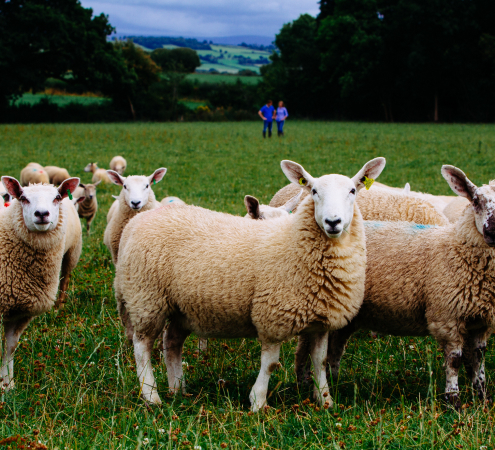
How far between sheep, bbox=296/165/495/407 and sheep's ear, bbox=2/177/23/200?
248 cm

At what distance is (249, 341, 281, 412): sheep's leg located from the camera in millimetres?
3106

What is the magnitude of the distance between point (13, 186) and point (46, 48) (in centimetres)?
3654

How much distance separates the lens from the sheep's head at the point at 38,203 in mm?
3836

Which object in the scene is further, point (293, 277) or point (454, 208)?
point (454, 208)

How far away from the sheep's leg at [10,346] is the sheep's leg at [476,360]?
10.0 ft

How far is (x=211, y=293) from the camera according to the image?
10.9ft

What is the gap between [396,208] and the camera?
16.1 ft

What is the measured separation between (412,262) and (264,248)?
40.0 inches

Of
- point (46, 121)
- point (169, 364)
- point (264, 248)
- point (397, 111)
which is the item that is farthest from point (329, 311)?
point (397, 111)

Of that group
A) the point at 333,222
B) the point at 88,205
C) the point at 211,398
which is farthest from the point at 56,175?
the point at 333,222

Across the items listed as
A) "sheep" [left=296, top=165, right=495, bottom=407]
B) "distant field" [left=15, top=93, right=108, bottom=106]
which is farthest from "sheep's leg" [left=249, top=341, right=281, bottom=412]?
"distant field" [left=15, top=93, right=108, bottom=106]

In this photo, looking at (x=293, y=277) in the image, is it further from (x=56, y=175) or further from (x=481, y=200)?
(x=56, y=175)

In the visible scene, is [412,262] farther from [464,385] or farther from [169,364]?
[169,364]

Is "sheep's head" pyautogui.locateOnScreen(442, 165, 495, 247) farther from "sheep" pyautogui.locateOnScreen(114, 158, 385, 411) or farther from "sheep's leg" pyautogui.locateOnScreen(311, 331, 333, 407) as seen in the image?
"sheep's leg" pyautogui.locateOnScreen(311, 331, 333, 407)
